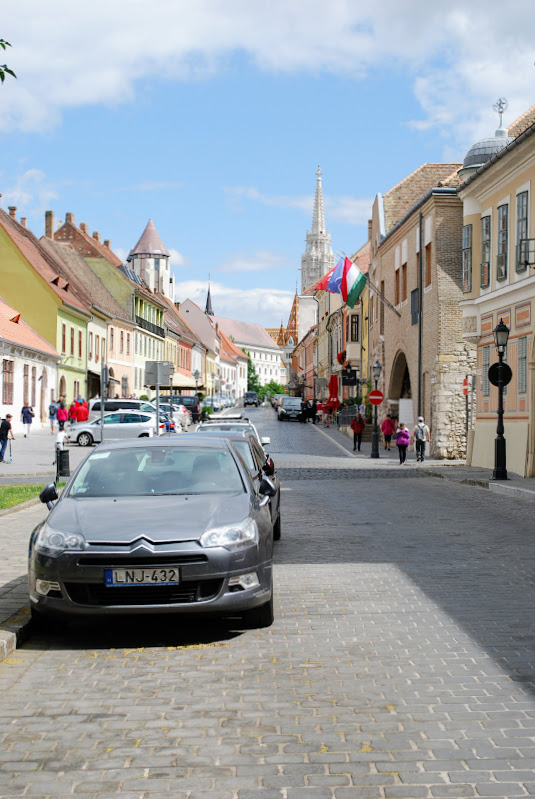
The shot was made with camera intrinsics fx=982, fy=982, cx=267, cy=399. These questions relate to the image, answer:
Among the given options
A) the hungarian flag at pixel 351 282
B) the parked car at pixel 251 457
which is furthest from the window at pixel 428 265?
the parked car at pixel 251 457

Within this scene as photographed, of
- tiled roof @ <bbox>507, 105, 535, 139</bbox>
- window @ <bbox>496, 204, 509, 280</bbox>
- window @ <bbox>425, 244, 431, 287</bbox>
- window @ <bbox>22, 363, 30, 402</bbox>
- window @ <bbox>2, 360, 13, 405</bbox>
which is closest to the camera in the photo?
window @ <bbox>496, 204, 509, 280</bbox>

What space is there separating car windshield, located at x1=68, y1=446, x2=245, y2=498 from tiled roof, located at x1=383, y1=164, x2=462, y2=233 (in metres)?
38.3

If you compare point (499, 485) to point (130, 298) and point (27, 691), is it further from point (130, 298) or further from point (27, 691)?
point (130, 298)

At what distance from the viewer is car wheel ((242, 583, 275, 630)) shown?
7.26 metres

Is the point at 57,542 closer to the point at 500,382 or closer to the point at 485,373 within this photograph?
the point at 500,382

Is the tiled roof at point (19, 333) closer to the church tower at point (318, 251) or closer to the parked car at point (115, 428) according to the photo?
the parked car at point (115, 428)

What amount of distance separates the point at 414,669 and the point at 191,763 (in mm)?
2074

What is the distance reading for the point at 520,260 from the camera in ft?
80.2

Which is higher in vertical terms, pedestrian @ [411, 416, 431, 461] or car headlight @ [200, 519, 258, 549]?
car headlight @ [200, 519, 258, 549]

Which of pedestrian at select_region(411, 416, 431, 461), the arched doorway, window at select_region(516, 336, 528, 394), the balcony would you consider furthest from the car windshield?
the balcony

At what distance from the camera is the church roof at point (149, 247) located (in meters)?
112

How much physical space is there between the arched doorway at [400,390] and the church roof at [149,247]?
Result: 236 feet

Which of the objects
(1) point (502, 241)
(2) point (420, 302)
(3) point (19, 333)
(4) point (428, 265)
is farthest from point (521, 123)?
(3) point (19, 333)

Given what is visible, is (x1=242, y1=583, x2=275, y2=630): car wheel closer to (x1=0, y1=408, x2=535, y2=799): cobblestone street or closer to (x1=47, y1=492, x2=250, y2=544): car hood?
(x1=0, y1=408, x2=535, y2=799): cobblestone street
